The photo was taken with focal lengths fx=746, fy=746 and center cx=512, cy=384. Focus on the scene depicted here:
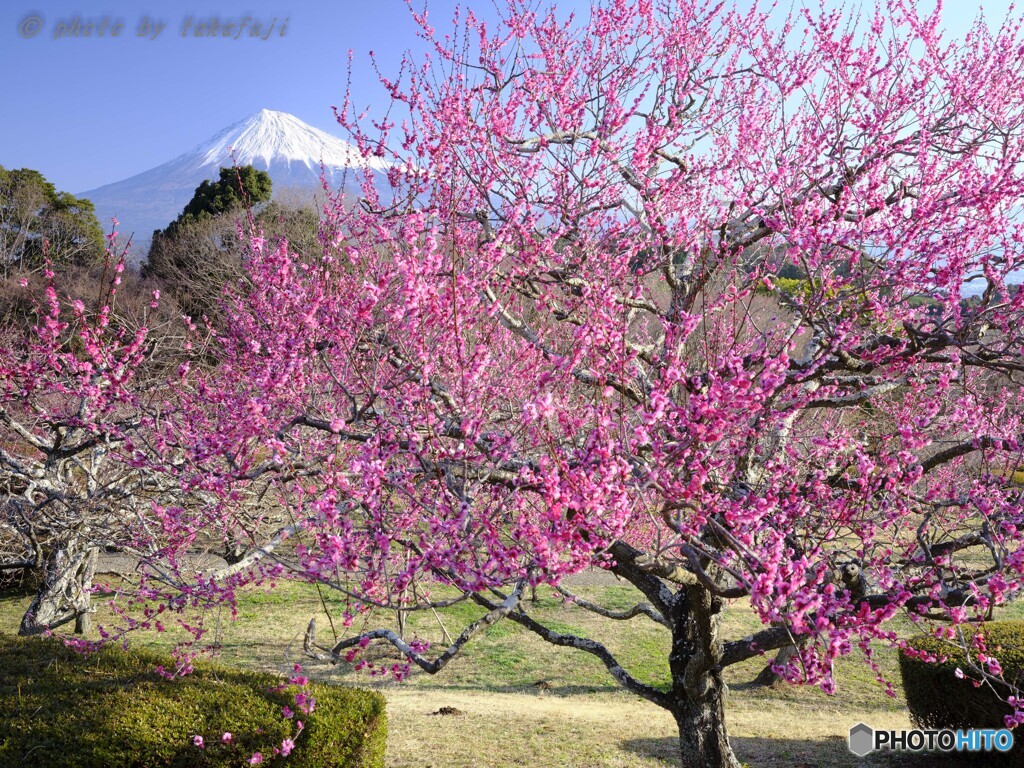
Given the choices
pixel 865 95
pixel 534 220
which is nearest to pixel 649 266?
pixel 534 220

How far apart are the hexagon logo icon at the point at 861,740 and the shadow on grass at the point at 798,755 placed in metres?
0.08

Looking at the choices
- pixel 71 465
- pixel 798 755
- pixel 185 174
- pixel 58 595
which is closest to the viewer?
pixel 798 755

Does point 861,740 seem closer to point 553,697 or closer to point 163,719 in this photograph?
point 553,697

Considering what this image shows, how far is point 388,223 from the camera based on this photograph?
Result: 6496 mm

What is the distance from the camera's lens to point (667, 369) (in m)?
3.67

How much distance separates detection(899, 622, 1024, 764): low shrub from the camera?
21.7ft

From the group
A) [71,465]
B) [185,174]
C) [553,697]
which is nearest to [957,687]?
[553,697]

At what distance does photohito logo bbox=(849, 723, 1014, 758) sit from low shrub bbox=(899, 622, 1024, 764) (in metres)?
0.08

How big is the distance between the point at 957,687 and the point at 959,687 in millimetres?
26

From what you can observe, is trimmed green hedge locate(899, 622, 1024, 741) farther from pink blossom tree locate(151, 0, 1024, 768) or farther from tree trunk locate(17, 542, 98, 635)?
tree trunk locate(17, 542, 98, 635)

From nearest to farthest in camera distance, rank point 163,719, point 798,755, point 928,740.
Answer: point 163,719 → point 928,740 → point 798,755

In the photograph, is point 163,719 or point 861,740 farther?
point 861,740

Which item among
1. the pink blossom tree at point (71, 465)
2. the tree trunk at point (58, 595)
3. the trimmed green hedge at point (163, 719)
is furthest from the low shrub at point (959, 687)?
the tree trunk at point (58, 595)

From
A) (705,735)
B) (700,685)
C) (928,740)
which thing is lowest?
(928,740)
